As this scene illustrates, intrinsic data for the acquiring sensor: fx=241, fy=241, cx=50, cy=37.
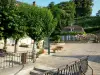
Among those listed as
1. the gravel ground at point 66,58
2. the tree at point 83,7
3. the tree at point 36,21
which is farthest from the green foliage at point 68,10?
the tree at point 36,21

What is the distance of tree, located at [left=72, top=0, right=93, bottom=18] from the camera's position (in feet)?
271

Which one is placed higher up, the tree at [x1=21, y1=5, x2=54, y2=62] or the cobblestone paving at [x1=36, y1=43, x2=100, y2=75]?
the tree at [x1=21, y1=5, x2=54, y2=62]

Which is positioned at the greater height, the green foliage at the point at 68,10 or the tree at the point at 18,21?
the green foliage at the point at 68,10

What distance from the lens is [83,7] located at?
274ft

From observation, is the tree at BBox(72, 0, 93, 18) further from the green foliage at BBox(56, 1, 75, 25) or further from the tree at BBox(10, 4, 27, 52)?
the tree at BBox(10, 4, 27, 52)

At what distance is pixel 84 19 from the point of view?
79.4m

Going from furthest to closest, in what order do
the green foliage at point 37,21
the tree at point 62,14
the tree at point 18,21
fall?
the tree at point 62,14, the tree at point 18,21, the green foliage at point 37,21

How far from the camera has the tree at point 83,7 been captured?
82.8 metres

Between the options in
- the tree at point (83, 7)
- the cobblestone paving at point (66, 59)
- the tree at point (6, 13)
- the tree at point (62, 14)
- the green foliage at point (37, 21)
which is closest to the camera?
the cobblestone paving at point (66, 59)

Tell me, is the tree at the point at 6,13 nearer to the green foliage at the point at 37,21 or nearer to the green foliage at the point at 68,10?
the green foliage at the point at 37,21

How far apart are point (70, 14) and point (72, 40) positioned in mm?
19794

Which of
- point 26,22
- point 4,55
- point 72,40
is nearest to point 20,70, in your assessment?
point 4,55

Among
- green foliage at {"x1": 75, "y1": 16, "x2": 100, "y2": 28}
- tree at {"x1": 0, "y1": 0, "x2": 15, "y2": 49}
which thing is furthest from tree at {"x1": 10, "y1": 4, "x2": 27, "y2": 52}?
green foliage at {"x1": 75, "y1": 16, "x2": 100, "y2": 28}

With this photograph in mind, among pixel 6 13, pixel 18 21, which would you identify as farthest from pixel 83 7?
pixel 6 13
